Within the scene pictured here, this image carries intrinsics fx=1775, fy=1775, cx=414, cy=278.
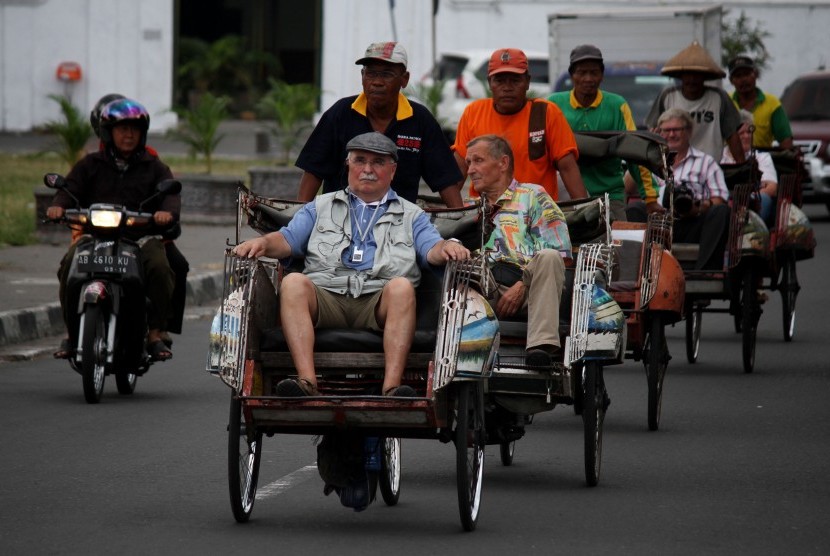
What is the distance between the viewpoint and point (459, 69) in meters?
36.1

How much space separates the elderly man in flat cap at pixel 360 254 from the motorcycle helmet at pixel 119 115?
3.85 meters

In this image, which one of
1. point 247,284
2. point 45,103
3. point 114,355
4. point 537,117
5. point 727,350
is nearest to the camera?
point 247,284

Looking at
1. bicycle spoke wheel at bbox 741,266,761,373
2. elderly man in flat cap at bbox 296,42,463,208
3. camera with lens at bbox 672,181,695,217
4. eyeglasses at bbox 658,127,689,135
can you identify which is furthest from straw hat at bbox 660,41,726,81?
elderly man in flat cap at bbox 296,42,463,208

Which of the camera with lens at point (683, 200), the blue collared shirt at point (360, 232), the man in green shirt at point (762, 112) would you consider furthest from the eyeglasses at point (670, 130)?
the blue collared shirt at point (360, 232)

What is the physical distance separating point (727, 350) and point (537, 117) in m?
4.74

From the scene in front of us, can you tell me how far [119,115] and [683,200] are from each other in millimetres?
3995

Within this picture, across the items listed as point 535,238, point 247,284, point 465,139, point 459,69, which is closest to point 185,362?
point 465,139

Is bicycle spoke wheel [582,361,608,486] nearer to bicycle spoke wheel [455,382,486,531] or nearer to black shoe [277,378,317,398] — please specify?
bicycle spoke wheel [455,382,486,531]

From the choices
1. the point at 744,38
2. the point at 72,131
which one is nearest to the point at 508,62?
the point at 72,131

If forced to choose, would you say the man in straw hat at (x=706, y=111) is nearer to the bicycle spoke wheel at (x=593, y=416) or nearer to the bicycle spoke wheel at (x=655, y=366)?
the bicycle spoke wheel at (x=655, y=366)

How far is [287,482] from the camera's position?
8383mm

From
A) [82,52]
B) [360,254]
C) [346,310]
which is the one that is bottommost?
[346,310]

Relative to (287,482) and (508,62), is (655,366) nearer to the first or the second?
(508,62)

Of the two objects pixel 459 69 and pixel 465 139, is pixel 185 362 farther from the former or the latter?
pixel 459 69
